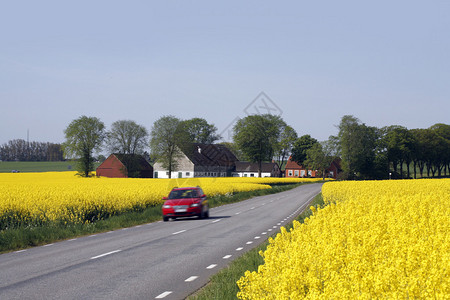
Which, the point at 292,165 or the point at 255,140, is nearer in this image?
the point at 255,140

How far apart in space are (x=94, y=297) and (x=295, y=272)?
172 inches

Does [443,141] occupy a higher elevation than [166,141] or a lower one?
higher

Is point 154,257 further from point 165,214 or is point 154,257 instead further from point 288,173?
point 288,173

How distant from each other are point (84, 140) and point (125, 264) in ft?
295

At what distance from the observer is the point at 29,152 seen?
162m

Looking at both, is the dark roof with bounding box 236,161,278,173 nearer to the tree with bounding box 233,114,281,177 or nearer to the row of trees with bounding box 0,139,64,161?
the tree with bounding box 233,114,281,177

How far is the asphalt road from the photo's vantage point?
347 inches

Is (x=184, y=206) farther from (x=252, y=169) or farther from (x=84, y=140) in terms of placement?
(x=252, y=169)

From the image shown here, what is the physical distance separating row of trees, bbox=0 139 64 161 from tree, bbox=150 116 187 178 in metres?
76.9

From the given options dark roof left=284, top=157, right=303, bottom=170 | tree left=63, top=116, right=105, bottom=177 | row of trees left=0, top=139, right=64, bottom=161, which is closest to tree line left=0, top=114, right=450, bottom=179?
tree left=63, top=116, right=105, bottom=177

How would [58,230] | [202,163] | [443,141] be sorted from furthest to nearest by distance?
[443,141] < [202,163] < [58,230]

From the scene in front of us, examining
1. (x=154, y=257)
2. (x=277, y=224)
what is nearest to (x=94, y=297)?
(x=154, y=257)

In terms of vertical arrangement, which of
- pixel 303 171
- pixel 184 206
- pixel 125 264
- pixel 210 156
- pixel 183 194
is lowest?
pixel 125 264

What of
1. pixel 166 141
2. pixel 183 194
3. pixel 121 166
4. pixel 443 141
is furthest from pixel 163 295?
pixel 443 141
